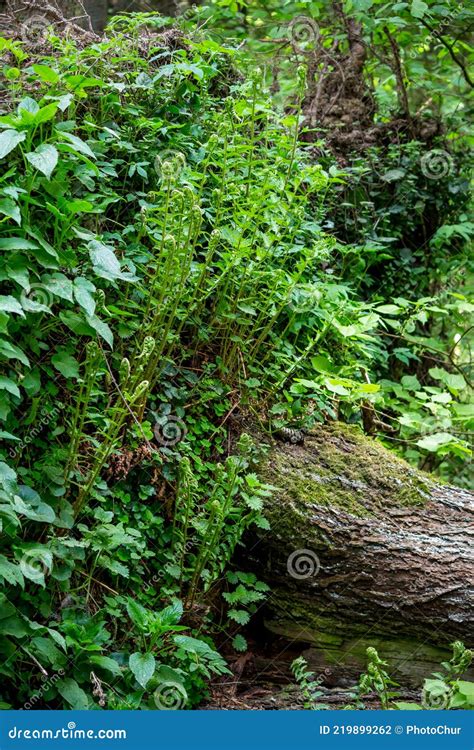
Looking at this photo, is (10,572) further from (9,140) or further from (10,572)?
(9,140)

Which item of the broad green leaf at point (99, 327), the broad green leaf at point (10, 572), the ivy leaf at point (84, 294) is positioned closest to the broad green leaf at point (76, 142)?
the ivy leaf at point (84, 294)

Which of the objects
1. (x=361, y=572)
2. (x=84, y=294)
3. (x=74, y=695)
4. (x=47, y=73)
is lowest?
(x=361, y=572)

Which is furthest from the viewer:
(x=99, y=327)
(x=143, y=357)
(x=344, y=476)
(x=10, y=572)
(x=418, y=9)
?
(x=418, y=9)

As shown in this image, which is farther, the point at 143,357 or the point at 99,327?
the point at 143,357

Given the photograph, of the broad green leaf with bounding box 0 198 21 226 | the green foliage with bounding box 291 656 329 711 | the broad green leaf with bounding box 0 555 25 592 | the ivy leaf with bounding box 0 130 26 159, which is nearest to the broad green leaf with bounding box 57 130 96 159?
the ivy leaf with bounding box 0 130 26 159

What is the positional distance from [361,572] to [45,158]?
1942 mm

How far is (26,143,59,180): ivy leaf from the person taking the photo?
2377 millimetres

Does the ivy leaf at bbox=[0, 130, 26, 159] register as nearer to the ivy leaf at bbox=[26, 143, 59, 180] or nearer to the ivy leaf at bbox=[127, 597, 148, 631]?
the ivy leaf at bbox=[26, 143, 59, 180]

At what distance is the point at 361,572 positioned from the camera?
3.08 meters

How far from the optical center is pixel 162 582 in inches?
114

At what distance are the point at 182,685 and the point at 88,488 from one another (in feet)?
2.37

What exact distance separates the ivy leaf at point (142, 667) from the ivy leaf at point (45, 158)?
152cm

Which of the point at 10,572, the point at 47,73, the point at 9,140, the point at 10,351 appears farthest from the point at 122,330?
the point at 10,572

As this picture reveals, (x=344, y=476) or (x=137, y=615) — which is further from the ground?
(x=137, y=615)
